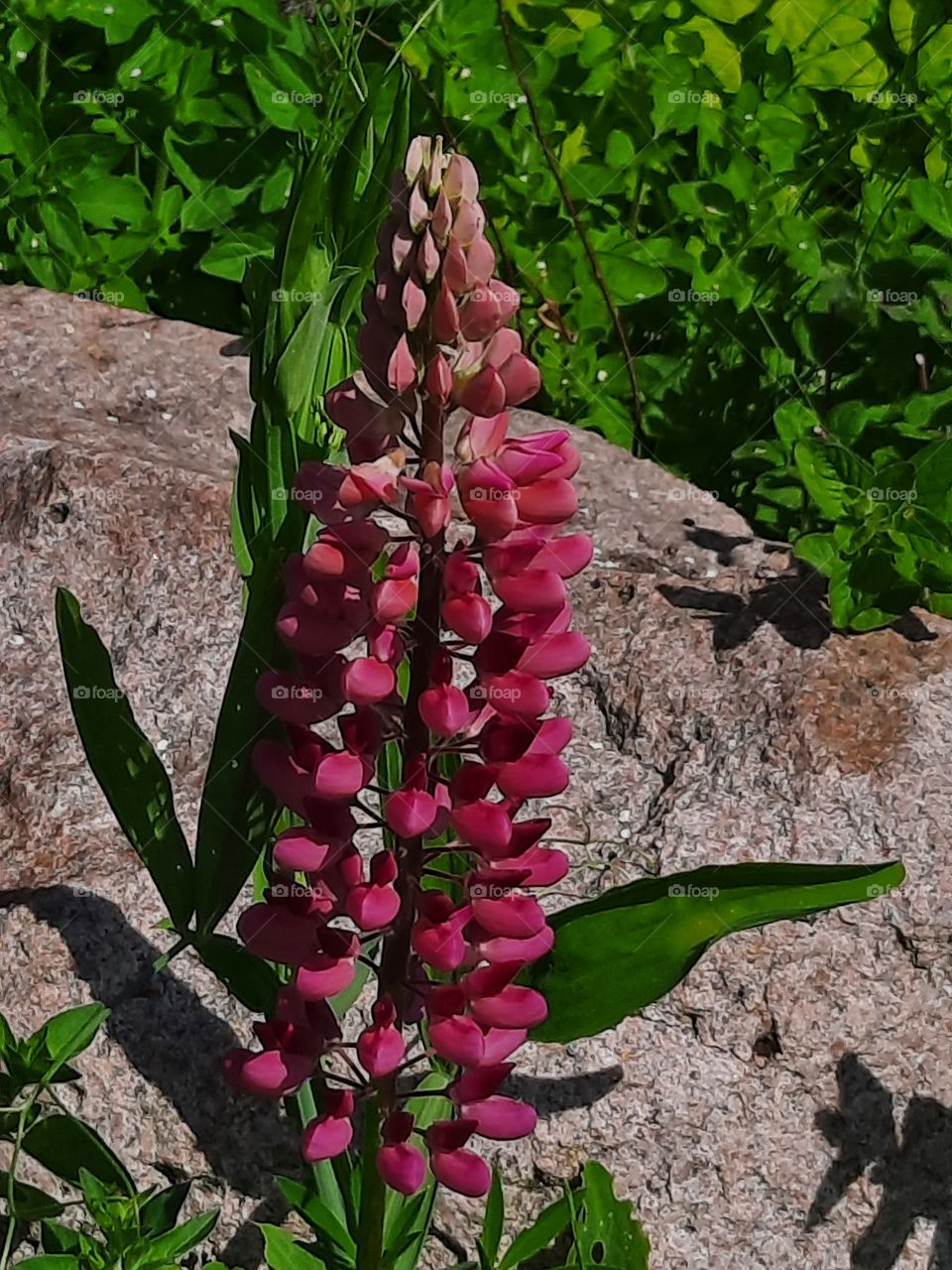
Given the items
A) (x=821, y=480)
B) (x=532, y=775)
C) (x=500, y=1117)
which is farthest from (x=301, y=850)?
(x=821, y=480)

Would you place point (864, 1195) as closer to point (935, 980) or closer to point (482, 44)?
point (935, 980)

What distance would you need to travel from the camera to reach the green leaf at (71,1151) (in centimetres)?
144

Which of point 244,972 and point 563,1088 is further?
point 563,1088

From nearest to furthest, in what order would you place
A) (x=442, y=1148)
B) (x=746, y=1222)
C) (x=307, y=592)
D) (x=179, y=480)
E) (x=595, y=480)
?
(x=307, y=592) < (x=442, y=1148) < (x=746, y=1222) < (x=179, y=480) < (x=595, y=480)

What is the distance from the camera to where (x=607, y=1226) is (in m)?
1.49

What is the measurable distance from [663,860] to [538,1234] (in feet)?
1.44

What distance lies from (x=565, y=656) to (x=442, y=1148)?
0.41 metres

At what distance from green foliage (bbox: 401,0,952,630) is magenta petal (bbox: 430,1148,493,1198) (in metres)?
1.37

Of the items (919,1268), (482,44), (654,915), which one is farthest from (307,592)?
(482,44)

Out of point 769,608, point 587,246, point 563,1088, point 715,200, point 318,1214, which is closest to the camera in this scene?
point 318,1214

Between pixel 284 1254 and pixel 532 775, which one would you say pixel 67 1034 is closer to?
pixel 284 1254

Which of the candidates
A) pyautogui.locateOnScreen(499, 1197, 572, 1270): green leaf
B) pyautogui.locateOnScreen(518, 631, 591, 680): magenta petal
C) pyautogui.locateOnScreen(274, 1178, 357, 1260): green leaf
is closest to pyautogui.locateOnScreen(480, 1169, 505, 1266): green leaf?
pyautogui.locateOnScreen(499, 1197, 572, 1270): green leaf

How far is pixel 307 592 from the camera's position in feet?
3.56

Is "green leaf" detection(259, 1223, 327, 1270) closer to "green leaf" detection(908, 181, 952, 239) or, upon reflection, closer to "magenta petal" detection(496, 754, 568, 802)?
"magenta petal" detection(496, 754, 568, 802)
